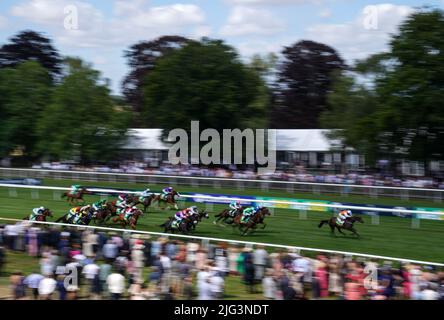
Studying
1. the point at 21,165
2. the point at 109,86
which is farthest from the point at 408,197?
the point at 21,165

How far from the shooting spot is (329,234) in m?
15.8

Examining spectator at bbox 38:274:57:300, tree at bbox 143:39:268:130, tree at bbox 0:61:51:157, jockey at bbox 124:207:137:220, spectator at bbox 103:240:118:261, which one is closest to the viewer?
spectator at bbox 38:274:57:300

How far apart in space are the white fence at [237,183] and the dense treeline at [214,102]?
4847 mm

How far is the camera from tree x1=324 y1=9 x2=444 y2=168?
24.7m

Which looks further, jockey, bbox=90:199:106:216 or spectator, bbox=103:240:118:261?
jockey, bbox=90:199:106:216

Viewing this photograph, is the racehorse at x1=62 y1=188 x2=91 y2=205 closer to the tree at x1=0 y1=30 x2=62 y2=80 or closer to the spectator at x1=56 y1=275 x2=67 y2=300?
the spectator at x1=56 y1=275 x2=67 y2=300

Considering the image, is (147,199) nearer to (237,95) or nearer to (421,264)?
(421,264)

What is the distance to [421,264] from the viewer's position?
10.7m

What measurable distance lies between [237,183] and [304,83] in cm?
2765

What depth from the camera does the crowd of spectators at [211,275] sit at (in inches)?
394

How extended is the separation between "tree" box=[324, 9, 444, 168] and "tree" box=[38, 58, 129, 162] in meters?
12.8

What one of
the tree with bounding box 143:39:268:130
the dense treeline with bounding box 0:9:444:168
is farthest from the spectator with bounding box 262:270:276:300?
the tree with bounding box 143:39:268:130

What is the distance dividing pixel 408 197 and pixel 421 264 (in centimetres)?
1026

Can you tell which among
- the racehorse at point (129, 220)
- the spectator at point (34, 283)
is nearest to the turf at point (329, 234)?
the racehorse at point (129, 220)
